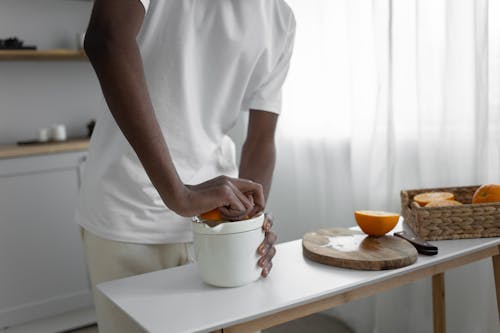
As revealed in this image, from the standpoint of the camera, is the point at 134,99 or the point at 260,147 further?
the point at 260,147

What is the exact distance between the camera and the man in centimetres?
105

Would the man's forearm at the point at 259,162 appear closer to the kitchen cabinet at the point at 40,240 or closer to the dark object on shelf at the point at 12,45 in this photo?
the kitchen cabinet at the point at 40,240

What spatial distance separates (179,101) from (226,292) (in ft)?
1.40

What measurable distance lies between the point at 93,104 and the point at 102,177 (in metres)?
2.55

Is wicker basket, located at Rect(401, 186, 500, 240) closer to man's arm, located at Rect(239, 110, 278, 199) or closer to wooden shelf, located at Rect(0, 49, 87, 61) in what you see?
man's arm, located at Rect(239, 110, 278, 199)

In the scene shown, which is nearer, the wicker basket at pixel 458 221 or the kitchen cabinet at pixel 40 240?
the wicker basket at pixel 458 221

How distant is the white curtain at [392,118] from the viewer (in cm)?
185

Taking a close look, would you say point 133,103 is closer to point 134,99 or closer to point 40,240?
point 134,99

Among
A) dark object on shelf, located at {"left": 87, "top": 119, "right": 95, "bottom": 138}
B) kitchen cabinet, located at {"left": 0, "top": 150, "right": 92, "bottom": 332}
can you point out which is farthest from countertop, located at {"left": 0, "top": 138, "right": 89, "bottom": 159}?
dark object on shelf, located at {"left": 87, "top": 119, "right": 95, "bottom": 138}

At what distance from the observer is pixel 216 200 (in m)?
0.98

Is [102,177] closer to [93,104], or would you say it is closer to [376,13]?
[376,13]

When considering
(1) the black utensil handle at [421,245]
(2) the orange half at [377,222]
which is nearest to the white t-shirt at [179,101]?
(2) the orange half at [377,222]

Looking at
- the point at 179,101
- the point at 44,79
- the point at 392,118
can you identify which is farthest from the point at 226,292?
the point at 44,79

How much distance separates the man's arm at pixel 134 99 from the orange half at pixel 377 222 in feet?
1.28
